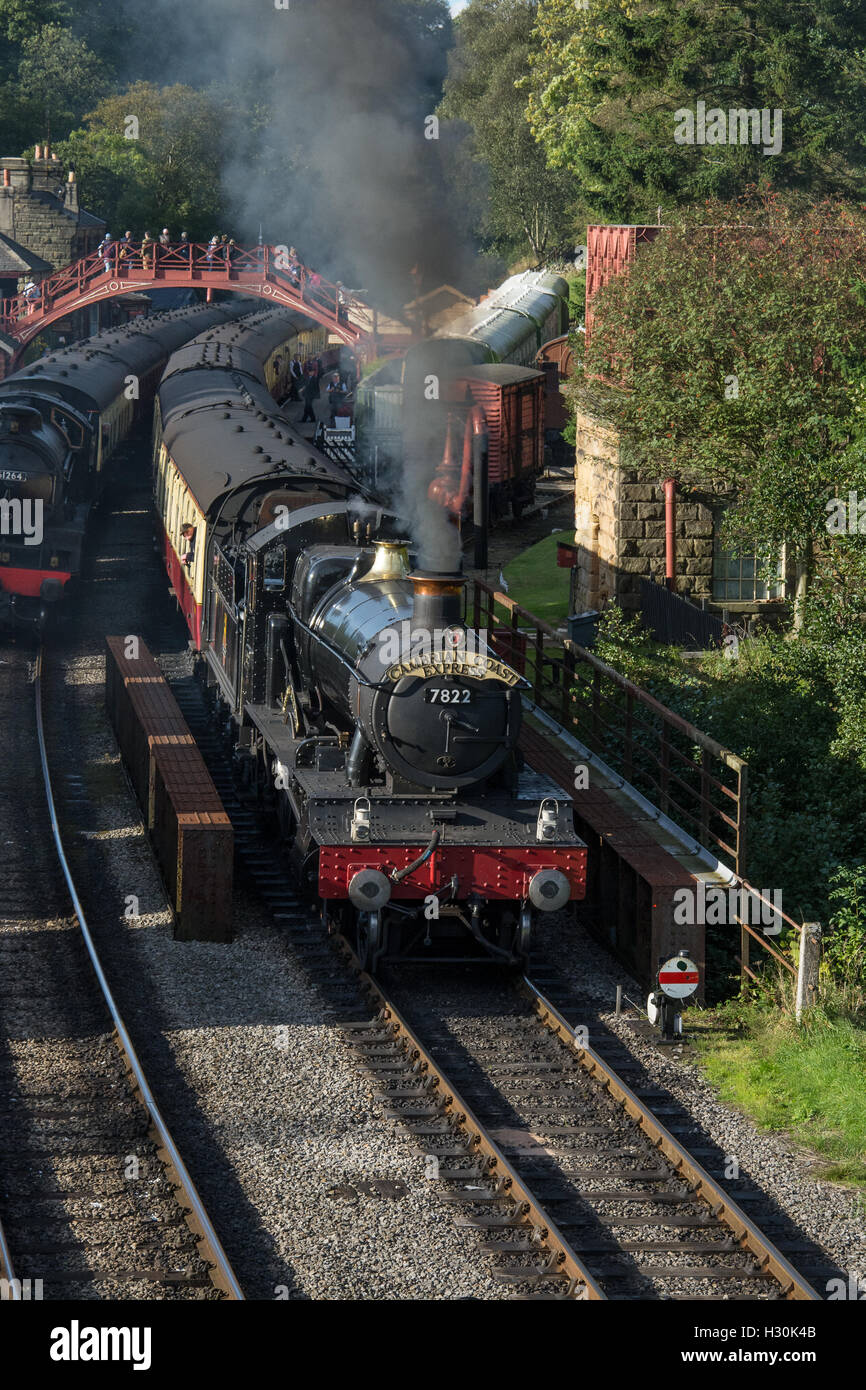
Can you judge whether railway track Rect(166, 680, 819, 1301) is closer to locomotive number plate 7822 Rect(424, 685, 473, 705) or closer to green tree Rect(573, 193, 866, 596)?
locomotive number plate 7822 Rect(424, 685, 473, 705)

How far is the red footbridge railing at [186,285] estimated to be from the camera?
139ft

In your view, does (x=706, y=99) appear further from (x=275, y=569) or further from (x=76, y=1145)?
(x=76, y=1145)

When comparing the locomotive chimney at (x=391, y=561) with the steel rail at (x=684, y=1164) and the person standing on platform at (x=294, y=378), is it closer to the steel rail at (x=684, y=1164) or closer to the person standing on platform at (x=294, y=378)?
the steel rail at (x=684, y=1164)

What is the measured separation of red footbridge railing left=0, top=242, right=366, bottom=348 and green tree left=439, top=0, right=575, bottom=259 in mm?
10676

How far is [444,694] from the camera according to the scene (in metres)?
12.5

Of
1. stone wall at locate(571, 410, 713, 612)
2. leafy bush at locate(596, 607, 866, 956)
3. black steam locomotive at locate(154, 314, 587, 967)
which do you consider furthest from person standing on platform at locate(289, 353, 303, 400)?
black steam locomotive at locate(154, 314, 587, 967)

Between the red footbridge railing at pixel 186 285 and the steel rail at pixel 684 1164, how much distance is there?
Result: 2882cm

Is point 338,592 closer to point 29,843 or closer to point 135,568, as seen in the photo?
point 29,843

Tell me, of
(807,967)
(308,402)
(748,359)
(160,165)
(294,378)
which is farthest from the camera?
(160,165)

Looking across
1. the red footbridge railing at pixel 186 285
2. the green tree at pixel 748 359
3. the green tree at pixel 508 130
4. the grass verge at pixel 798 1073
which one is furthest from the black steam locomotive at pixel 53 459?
the green tree at pixel 508 130

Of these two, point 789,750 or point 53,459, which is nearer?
point 789,750

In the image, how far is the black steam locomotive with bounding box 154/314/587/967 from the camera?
491 inches

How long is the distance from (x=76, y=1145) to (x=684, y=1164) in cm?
377

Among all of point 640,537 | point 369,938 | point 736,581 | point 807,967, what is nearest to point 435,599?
point 369,938
